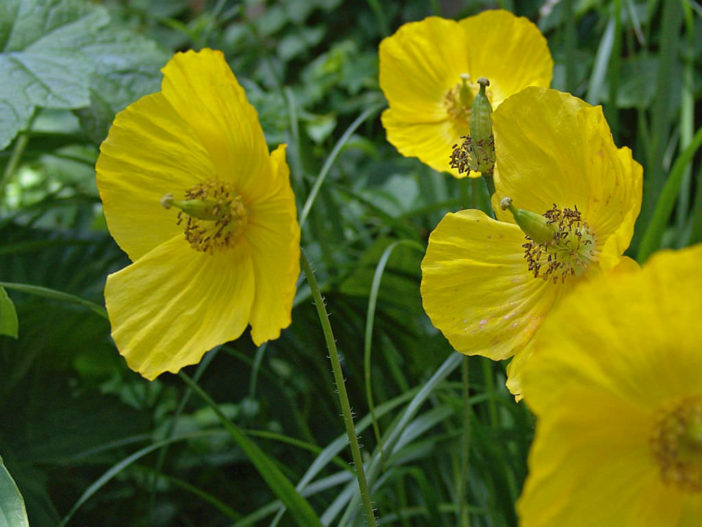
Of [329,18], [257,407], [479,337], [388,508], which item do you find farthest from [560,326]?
[329,18]

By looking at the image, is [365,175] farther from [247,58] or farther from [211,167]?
[211,167]

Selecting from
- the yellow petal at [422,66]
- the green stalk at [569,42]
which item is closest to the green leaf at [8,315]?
the yellow petal at [422,66]

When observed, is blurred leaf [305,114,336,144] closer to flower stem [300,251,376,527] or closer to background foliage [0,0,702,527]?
background foliage [0,0,702,527]

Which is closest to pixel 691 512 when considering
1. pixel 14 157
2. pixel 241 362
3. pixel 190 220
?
pixel 190 220

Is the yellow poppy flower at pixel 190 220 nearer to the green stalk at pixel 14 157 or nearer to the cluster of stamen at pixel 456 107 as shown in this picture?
→ the cluster of stamen at pixel 456 107

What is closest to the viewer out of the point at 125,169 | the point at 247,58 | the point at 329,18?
the point at 125,169

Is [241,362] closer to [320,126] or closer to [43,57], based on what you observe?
[43,57]
